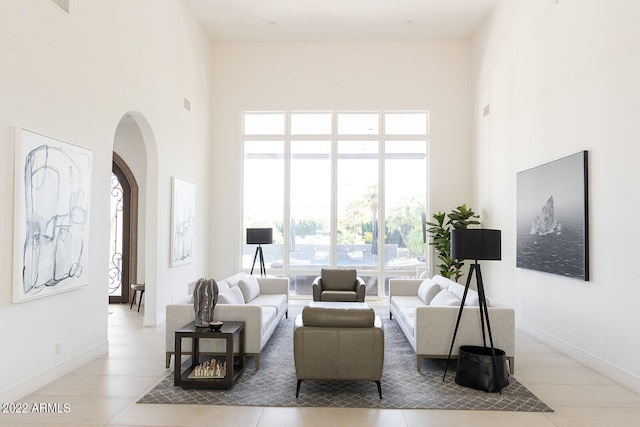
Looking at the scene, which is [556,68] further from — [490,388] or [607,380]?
[490,388]

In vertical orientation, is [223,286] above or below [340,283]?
above

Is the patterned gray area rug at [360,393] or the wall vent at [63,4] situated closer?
the patterned gray area rug at [360,393]

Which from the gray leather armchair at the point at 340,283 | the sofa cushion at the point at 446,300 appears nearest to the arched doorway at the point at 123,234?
the gray leather armchair at the point at 340,283

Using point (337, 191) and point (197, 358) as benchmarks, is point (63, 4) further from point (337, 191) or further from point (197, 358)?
point (337, 191)

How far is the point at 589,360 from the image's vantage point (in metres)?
5.03

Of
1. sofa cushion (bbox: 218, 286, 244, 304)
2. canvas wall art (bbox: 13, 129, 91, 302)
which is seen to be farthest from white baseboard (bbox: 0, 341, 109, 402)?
sofa cushion (bbox: 218, 286, 244, 304)

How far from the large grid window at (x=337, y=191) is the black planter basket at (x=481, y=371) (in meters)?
5.45

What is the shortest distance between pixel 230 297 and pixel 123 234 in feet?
14.6

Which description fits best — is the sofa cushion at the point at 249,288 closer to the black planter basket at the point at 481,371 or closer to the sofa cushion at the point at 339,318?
the sofa cushion at the point at 339,318

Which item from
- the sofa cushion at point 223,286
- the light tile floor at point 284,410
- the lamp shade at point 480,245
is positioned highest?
the lamp shade at point 480,245

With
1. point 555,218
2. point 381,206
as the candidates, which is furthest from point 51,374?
point 381,206

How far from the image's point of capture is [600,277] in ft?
16.0

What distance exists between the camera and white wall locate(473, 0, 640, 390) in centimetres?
445

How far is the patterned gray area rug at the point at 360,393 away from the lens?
3885mm
